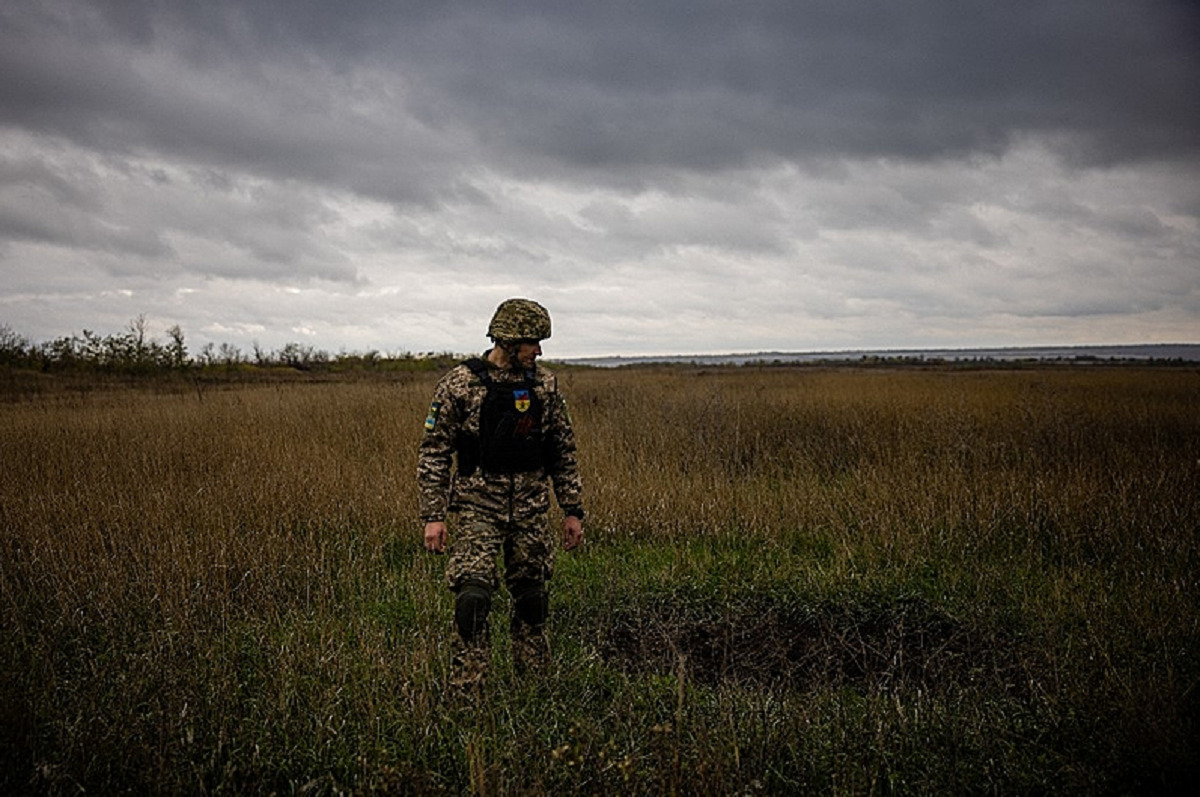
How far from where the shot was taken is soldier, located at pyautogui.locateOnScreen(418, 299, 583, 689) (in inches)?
139

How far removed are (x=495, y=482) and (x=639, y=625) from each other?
5.43ft

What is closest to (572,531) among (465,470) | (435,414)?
(465,470)

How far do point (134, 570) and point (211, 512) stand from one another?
1.28m

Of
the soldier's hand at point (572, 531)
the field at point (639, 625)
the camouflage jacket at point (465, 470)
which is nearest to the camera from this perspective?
the field at point (639, 625)

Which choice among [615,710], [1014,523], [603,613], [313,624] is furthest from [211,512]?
[1014,523]

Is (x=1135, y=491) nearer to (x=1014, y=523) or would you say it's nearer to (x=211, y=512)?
(x=1014, y=523)

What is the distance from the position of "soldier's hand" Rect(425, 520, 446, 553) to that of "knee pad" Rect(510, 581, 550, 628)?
0.54 metres

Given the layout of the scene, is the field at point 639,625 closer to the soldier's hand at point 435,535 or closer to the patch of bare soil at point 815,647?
the patch of bare soil at point 815,647

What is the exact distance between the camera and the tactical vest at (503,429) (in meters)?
3.58

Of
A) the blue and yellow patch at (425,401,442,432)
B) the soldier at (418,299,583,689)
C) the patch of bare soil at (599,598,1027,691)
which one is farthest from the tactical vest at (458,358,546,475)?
the patch of bare soil at (599,598,1027,691)

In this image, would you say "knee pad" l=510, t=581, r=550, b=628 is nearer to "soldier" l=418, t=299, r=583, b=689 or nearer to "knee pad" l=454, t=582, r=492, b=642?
Result: "soldier" l=418, t=299, r=583, b=689

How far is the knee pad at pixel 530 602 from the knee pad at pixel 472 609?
0.94 feet

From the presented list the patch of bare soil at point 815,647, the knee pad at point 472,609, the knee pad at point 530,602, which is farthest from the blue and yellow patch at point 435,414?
the patch of bare soil at point 815,647

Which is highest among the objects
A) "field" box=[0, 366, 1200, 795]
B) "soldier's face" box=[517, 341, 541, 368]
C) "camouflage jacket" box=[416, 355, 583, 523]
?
"soldier's face" box=[517, 341, 541, 368]
